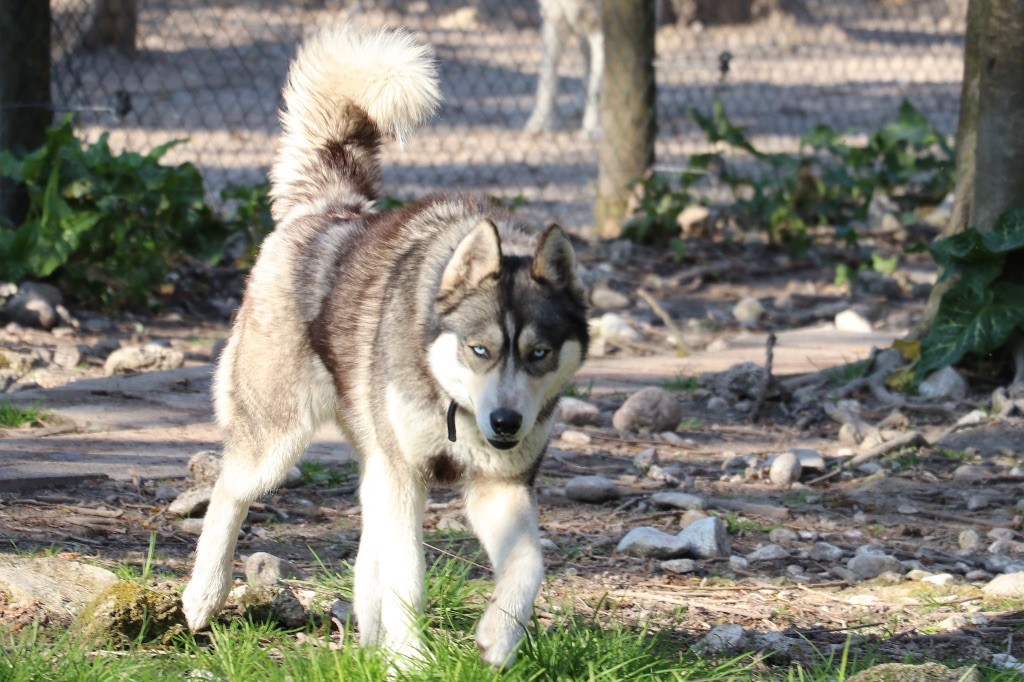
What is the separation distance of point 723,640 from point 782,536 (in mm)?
1042

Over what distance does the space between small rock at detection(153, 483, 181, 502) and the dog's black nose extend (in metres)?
1.87

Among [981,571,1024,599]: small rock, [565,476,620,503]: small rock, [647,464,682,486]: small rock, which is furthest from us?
[647,464,682,486]: small rock

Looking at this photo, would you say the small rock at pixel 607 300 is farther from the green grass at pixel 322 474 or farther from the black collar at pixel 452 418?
the black collar at pixel 452 418

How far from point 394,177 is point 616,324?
3560 millimetres

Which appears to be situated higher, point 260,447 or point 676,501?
point 260,447

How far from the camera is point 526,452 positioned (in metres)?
3.42

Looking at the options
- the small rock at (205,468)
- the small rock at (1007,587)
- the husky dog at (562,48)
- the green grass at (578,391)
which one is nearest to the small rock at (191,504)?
the small rock at (205,468)

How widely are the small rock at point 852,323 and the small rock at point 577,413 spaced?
2.43 metres

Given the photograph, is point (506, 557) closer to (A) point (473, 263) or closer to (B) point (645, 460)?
(A) point (473, 263)

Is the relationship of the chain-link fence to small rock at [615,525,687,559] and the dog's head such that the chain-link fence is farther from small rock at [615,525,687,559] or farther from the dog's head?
the dog's head

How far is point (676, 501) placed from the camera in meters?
4.77

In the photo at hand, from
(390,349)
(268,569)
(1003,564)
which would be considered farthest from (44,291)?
(1003,564)

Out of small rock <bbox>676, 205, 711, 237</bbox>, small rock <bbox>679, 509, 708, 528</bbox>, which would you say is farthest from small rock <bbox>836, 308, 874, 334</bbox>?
Answer: small rock <bbox>679, 509, 708, 528</bbox>

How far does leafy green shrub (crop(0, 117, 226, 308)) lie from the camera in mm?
6695
